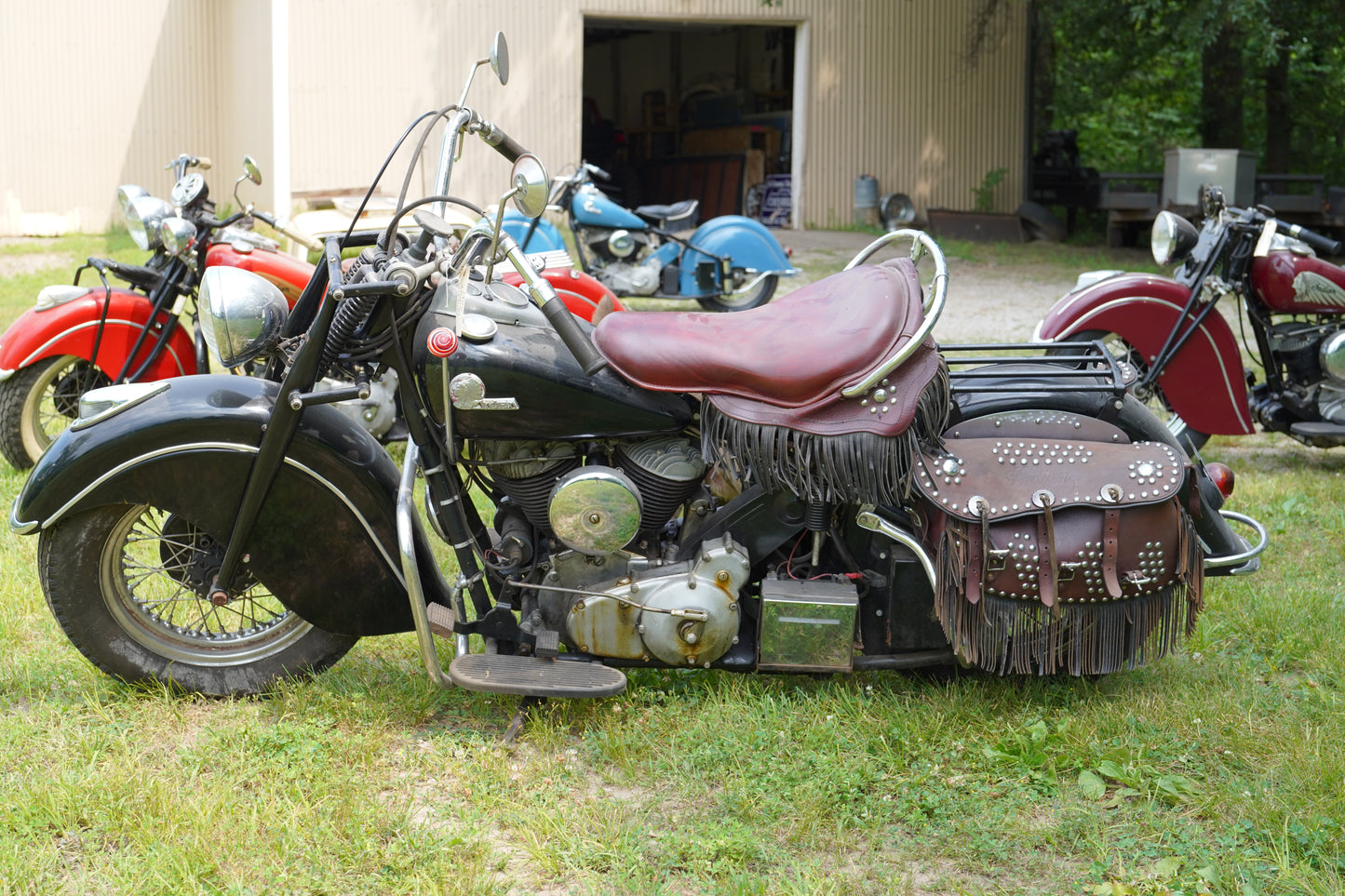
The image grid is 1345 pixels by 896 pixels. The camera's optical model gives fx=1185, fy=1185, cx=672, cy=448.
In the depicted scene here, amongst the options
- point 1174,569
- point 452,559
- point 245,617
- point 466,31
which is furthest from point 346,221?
point 466,31

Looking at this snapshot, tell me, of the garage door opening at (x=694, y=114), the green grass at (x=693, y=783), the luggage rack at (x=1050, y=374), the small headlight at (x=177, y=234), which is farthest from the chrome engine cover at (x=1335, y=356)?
the garage door opening at (x=694, y=114)

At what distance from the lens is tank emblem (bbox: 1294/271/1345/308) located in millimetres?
5312

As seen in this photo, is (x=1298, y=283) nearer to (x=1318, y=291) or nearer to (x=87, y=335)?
(x=1318, y=291)

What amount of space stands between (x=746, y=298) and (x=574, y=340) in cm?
617

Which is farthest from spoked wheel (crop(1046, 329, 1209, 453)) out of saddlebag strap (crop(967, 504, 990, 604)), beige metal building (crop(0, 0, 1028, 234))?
beige metal building (crop(0, 0, 1028, 234))

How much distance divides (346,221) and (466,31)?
6401 mm

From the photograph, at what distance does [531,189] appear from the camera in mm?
2594

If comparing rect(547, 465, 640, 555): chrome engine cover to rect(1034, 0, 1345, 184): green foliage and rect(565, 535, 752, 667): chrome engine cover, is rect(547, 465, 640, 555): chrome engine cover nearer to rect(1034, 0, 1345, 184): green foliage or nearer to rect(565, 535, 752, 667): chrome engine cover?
rect(565, 535, 752, 667): chrome engine cover

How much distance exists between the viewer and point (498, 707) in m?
3.17

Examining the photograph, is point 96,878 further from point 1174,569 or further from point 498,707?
point 1174,569

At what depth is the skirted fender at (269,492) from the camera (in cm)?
287

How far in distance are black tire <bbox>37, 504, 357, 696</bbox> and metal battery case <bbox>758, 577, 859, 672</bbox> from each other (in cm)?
115

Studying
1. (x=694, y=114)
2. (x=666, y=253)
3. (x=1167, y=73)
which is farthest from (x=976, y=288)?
(x=1167, y=73)

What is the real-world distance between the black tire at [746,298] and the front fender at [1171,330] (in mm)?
3808
